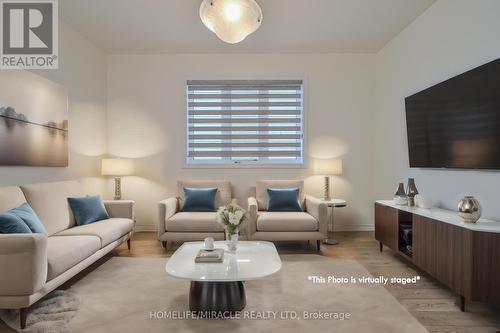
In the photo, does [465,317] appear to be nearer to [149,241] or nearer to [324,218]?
[324,218]

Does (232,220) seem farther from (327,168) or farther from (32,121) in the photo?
(32,121)

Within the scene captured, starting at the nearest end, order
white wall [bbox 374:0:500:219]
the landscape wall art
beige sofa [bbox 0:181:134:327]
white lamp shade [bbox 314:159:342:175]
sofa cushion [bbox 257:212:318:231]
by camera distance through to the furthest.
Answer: beige sofa [bbox 0:181:134:327], white wall [bbox 374:0:500:219], the landscape wall art, sofa cushion [bbox 257:212:318:231], white lamp shade [bbox 314:159:342:175]

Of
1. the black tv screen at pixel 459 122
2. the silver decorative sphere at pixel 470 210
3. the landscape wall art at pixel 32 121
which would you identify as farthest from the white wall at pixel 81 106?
the black tv screen at pixel 459 122

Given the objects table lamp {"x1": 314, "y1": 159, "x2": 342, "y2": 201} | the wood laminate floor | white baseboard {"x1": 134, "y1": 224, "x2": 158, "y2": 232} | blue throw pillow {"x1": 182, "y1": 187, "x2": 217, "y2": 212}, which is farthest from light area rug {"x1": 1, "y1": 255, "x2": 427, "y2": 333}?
white baseboard {"x1": 134, "y1": 224, "x2": 158, "y2": 232}

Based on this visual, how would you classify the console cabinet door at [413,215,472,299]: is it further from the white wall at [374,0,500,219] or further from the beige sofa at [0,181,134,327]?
the beige sofa at [0,181,134,327]

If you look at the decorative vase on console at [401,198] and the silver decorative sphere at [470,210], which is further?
the decorative vase on console at [401,198]

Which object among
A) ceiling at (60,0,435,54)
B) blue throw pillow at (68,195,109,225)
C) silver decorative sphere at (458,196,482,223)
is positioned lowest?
blue throw pillow at (68,195,109,225)

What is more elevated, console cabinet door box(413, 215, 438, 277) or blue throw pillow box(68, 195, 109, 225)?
blue throw pillow box(68, 195, 109, 225)

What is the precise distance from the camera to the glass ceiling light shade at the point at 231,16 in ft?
8.16

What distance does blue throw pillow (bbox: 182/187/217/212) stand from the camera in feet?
13.7

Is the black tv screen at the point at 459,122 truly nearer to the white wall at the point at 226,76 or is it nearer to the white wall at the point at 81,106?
the white wall at the point at 226,76

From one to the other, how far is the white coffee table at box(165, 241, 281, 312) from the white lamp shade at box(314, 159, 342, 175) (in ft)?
7.76

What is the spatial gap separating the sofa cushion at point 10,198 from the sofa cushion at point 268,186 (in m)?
2.77

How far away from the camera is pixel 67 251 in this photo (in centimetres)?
246
